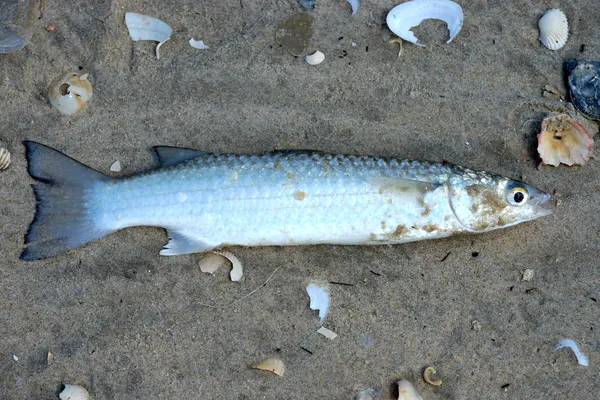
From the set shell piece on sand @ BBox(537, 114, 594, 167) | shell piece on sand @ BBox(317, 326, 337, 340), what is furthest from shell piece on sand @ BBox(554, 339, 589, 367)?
shell piece on sand @ BBox(317, 326, 337, 340)

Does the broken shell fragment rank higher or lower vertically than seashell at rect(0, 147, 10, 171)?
lower

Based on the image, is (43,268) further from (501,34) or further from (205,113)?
(501,34)

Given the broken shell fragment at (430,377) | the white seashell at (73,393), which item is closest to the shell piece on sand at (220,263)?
the white seashell at (73,393)

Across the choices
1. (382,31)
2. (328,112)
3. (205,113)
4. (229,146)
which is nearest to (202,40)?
(205,113)

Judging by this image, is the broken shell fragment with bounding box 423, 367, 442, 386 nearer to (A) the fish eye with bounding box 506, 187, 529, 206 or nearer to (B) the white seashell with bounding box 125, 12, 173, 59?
(A) the fish eye with bounding box 506, 187, 529, 206

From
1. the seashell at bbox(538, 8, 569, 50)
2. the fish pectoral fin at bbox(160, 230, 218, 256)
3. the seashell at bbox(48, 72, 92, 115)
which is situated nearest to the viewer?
the fish pectoral fin at bbox(160, 230, 218, 256)
